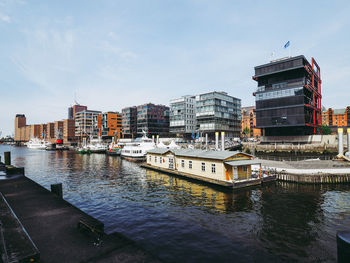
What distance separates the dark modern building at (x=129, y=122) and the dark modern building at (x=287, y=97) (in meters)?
116

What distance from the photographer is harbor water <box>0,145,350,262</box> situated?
52.6ft

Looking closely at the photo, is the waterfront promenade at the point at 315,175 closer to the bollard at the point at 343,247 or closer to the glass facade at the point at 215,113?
the bollard at the point at 343,247

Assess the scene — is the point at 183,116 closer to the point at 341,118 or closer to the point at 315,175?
the point at 315,175

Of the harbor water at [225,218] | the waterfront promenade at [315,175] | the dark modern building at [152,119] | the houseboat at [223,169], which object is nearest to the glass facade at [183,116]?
the dark modern building at [152,119]

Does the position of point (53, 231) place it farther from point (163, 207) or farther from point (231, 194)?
point (231, 194)

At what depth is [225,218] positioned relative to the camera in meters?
22.4

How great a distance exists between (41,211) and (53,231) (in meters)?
4.94

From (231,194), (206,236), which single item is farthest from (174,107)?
(206,236)

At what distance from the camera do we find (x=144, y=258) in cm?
1078

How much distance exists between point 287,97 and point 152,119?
109394 millimetres

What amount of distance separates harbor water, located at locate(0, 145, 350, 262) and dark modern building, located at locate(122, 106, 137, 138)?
153m

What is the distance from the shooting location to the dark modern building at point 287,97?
91.2 metres

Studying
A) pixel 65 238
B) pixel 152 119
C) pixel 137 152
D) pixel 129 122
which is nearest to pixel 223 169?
pixel 65 238

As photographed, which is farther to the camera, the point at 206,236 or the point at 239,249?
the point at 206,236
